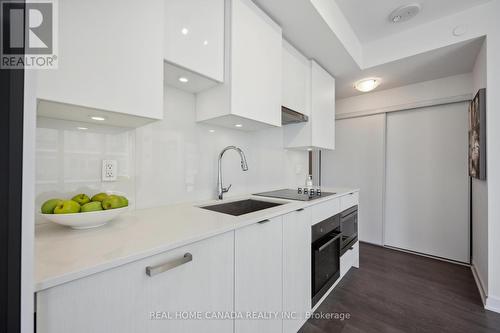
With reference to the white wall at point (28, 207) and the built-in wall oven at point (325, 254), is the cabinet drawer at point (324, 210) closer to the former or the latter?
the built-in wall oven at point (325, 254)

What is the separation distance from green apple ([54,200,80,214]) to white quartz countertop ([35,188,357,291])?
0.09m

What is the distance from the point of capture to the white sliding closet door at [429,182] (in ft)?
8.52

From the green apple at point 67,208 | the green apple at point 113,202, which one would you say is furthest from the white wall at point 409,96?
the green apple at point 67,208

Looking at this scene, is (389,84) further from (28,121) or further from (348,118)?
(28,121)

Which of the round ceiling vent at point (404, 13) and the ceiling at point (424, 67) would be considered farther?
the ceiling at point (424, 67)

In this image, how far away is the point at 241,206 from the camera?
1.75 meters

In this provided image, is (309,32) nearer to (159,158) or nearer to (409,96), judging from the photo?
(159,158)

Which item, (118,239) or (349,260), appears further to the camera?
(349,260)

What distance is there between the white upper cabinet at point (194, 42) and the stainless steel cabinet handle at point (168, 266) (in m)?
0.92

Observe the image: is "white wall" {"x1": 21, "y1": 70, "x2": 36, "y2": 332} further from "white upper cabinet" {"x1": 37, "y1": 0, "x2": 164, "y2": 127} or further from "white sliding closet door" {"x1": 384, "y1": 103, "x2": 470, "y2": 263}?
"white sliding closet door" {"x1": 384, "y1": 103, "x2": 470, "y2": 263}

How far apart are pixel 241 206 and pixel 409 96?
283 cm

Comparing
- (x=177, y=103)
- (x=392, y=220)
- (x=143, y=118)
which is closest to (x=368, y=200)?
(x=392, y=220)

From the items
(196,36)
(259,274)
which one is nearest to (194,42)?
(196,36)

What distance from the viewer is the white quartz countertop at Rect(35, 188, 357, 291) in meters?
0.57
